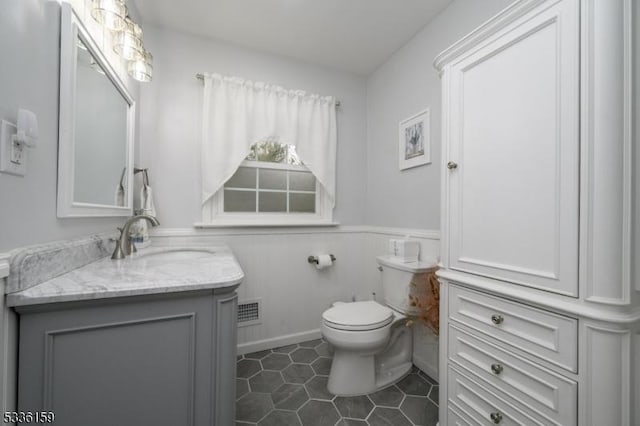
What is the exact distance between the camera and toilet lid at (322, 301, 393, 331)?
1.56 m

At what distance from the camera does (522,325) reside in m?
0.94

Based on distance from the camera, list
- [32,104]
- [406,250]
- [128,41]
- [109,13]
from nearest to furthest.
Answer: [32,104] < [109,13] < [128,41] < [406,250]

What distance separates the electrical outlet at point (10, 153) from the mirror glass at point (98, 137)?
0.31 metres

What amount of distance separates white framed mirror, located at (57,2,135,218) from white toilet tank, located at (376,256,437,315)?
1.68 metres

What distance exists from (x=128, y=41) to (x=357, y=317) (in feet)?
6.31

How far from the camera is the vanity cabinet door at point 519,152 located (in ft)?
2.70

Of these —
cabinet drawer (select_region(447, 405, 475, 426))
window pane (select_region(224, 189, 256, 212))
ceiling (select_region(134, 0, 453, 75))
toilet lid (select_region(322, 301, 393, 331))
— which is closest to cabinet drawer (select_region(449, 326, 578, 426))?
cabinet drawer (select_region(447, 405, 475, 426))

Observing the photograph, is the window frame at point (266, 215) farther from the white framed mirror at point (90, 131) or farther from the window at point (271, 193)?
the white framed mirror at point (90, 131)

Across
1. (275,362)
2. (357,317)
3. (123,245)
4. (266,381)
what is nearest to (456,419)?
(357,317)

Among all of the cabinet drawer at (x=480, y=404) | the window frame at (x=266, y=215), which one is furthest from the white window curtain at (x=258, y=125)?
the cabinet drawer at (x=480, y=404)

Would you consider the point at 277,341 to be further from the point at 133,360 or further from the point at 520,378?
the point at 520,378

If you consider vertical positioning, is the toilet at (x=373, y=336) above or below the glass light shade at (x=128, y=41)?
below

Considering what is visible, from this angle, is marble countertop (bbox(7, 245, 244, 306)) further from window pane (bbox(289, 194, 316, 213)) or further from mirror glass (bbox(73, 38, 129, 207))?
window pane (bbox(289, 194, 316, 213))

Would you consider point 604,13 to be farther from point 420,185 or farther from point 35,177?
point 35,177
